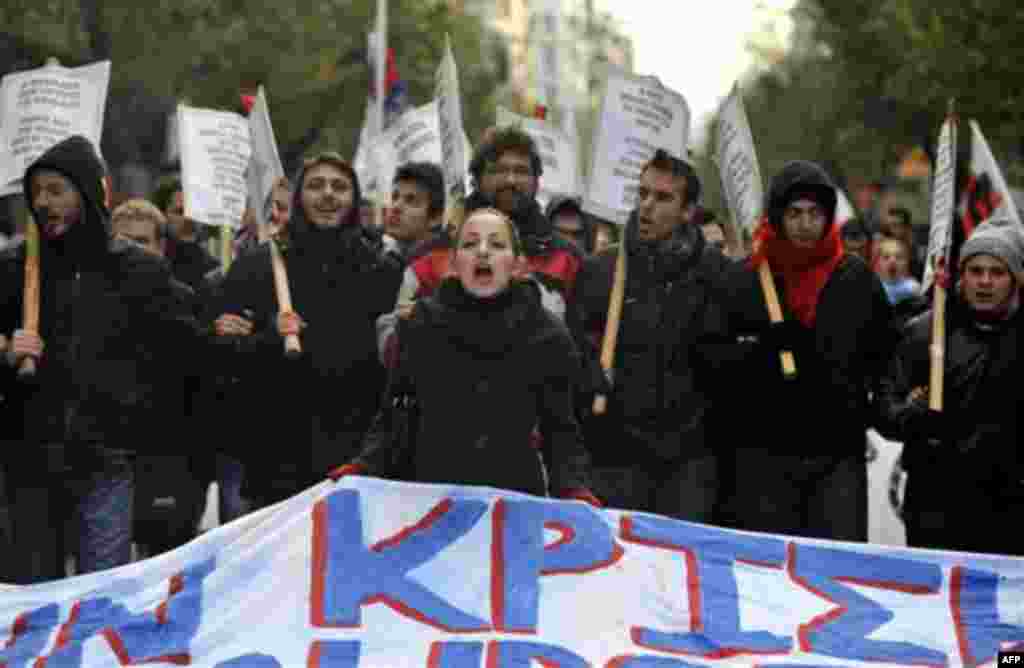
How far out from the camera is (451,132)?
32.6 feet

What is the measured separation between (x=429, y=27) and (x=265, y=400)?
78.9 ft

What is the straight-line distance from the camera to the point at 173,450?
9188 mm

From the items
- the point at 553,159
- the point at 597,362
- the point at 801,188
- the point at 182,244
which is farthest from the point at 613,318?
the point at 553,159

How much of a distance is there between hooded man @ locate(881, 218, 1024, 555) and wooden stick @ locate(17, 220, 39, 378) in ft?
10.4

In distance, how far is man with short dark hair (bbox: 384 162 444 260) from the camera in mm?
10672

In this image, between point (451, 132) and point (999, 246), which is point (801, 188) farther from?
point (451, 132)

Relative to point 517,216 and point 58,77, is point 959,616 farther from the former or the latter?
point 58,77

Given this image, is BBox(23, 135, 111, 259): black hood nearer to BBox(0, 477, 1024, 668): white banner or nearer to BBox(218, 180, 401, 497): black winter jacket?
BBox(218, 180, 401, 497): black winter jacket

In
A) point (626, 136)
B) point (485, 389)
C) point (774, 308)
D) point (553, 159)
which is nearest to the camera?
point (485, 389)

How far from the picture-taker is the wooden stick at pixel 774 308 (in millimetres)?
8516

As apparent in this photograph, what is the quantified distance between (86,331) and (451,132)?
2.09 metres

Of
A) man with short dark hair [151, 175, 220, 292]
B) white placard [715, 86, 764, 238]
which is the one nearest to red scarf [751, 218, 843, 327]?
white placard [715, 86, 764, 238]

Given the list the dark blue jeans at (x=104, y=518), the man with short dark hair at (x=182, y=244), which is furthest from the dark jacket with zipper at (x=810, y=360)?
the man with short dark hair at (x=182, y=244)

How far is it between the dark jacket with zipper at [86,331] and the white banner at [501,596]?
2.46 feet
